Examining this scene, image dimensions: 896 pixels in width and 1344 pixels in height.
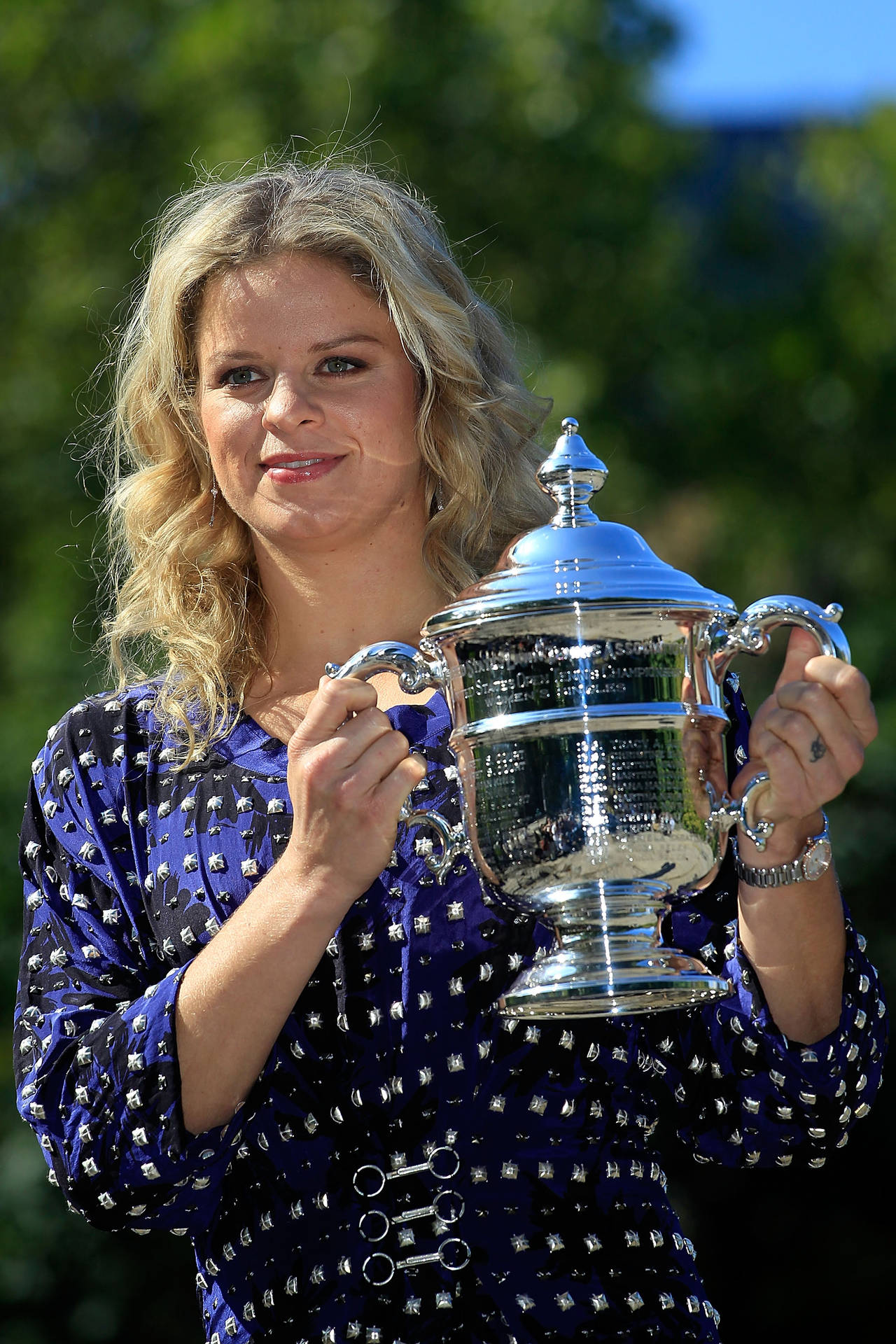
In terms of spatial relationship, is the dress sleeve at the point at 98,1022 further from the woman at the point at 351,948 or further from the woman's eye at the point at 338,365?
the woman's eye at the point at 338,365

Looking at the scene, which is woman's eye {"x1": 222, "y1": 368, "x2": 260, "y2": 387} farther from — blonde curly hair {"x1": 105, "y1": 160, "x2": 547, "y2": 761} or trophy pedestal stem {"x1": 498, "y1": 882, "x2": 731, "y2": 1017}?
trophy pedestal stem {"x1": 498, "y1": 882, "x2": 731, "y2": 1017}

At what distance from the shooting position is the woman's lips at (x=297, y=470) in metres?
2.20

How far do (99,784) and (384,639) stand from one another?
43 centimetres

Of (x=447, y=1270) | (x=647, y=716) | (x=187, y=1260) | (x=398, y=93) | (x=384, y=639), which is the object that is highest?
(x=398, y=93)

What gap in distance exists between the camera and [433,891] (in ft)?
6.83

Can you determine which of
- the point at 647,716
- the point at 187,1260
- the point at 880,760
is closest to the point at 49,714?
the point at 187,1260

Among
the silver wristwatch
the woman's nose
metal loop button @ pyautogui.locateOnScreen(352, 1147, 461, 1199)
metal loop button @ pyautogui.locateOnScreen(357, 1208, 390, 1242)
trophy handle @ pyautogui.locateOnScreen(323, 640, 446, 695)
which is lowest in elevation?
metal loop button @ pyautogui.locateOnScreen(357, 1208, 390, 1242)

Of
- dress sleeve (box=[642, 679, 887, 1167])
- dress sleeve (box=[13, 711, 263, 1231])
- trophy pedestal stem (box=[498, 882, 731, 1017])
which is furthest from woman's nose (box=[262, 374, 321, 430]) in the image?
trophy pedestal stem (box=[498, 882, 731, 1017])

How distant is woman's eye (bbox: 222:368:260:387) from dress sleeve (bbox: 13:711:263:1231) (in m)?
0.51

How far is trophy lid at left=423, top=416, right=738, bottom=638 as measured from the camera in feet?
5.62

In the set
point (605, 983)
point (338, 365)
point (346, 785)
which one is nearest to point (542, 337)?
point (338, 365)

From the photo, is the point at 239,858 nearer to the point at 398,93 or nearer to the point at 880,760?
the point at 880,760

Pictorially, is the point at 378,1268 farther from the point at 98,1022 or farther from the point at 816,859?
the point at 816,859

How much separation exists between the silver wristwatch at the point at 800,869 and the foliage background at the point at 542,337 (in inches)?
188
